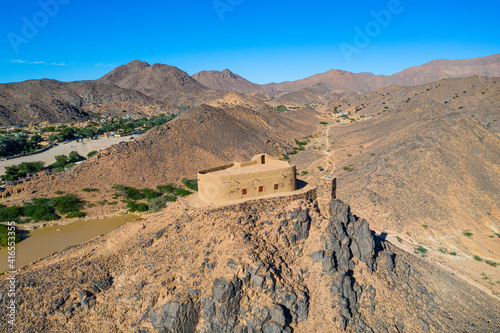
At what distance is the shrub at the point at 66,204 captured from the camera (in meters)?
29.1

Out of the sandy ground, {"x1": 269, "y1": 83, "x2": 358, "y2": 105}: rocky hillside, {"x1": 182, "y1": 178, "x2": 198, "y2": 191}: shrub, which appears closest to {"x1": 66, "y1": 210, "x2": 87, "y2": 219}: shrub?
{"x1": 182, "y1": 178, "x2": 198, "y2": 191}: shrub

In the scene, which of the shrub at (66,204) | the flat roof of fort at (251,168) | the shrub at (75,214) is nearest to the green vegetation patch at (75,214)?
the shrub at (75,214)

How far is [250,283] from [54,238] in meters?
20.7

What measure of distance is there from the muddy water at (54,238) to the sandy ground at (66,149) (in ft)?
70.9

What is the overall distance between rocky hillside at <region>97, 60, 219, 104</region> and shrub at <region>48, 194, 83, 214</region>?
10640 cm

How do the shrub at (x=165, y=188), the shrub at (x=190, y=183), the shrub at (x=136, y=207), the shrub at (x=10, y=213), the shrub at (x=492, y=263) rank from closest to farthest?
the shrub at (x=492, y=263) → the shrub at (x=10, y=213) → the shrub at (x=136, y=207) → the shrub at (x=165, y=188) → the shrub at (x=190, y=183)

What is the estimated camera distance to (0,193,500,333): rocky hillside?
13.9 m

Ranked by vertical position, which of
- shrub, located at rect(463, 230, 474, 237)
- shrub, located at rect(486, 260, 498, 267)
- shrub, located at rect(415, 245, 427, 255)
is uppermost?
shrub, located at rect(463, 230, 474, 237)

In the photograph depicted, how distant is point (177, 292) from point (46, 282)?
24.4 ft

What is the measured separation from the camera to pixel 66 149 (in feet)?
180

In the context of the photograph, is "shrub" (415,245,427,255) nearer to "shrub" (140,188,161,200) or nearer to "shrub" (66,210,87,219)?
"shrub" (140,188,161,200)

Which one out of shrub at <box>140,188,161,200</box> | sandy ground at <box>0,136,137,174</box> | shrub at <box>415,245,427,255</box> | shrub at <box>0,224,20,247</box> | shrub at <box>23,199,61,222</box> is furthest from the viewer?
sandy ground at <box>0,136,137,174</box>

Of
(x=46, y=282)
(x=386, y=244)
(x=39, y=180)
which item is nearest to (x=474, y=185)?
(x=386, y=244)

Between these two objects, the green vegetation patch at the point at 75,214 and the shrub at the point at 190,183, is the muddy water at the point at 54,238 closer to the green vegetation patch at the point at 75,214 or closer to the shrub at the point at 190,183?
the green vegetation patch at the point at 75,214
